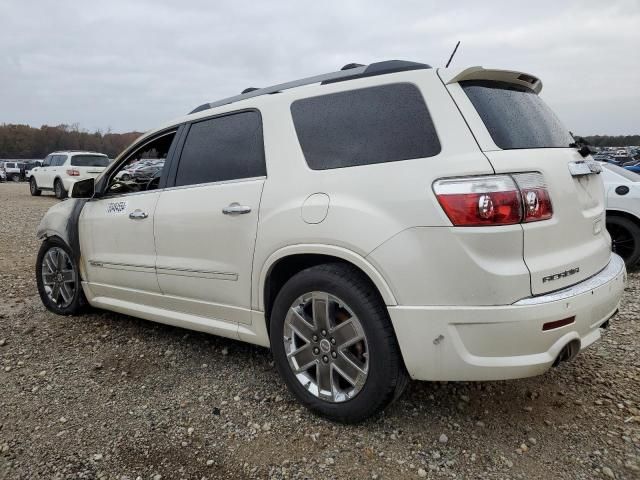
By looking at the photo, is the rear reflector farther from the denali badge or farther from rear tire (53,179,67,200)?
rear tire (53,179,67,200)

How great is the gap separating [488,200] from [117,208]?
2.82 meters

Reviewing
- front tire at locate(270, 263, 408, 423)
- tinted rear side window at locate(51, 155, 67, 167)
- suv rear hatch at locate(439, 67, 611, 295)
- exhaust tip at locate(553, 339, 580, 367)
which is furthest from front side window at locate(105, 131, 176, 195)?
tinted rear side window at locate(51, 155, 67, 167)

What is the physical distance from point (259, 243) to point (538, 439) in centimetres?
175

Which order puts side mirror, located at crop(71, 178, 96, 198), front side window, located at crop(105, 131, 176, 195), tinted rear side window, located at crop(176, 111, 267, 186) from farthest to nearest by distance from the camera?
side mirror, located at crop(71, 178, 96, 198), front side window, located at crop(105, 131, 176, 195), tinted rear side window, located at crop(176, 111, 267, 186)

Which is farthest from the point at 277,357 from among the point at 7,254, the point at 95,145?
the point at 95,145

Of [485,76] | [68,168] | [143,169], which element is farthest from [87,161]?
[485,76]

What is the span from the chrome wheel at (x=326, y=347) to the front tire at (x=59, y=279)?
98.7 inches

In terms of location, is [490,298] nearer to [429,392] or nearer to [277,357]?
[429,392]

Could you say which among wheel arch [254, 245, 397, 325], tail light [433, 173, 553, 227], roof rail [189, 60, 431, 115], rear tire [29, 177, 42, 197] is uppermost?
roof rail [189, 60, 431, 115]

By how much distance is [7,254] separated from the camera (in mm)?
7738

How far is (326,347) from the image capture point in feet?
8.62

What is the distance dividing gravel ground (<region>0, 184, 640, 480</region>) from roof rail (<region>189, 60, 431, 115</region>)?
1.81 m

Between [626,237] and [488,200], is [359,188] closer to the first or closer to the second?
[488,200]

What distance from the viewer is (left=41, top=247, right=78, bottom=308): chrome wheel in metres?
4.46
